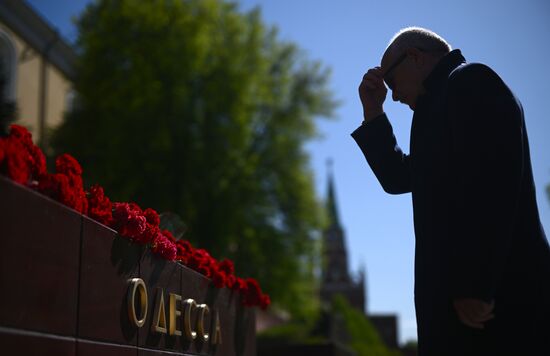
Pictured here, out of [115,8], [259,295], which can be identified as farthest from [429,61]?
[115,8]

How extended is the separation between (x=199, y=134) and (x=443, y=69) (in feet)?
68.4

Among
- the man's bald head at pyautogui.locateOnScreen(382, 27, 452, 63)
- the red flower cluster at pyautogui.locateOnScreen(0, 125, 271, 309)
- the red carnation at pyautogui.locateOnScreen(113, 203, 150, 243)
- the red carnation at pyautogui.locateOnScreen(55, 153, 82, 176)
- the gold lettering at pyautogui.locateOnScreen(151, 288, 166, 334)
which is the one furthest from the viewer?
the gold lettering at pyautogui.locateOnScreen(151, 288, 166, 334)

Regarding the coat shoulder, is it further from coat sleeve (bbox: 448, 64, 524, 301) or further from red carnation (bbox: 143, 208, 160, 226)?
red carnation (bbox: 143, 208, 160, 226)

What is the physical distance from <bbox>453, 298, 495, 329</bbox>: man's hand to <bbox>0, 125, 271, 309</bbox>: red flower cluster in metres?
1.85

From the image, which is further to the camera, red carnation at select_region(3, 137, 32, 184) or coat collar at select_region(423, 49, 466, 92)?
coat collar at select_region(423, 49, 466, 92)

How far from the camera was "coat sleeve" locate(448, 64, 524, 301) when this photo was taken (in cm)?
284

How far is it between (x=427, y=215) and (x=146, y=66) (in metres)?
21.0

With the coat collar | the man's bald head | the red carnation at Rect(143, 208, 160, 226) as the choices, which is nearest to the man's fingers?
the coat collar

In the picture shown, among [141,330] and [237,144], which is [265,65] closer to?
[237,144]

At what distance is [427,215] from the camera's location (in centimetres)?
316

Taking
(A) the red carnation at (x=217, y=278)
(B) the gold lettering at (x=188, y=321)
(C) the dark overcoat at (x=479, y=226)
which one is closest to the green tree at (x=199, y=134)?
(A) the red carnation at (x=217, y=278)

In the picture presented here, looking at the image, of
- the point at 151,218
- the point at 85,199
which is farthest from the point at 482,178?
the point at 151,218

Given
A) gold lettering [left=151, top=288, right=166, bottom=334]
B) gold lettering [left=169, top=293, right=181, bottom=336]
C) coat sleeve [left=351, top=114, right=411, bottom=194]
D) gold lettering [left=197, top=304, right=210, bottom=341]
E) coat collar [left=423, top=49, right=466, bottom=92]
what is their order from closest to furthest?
coat collar [left=423, top=49, right=466, bottom=92], coat sleeve [left=351, top=114, right=411, bottom=194], gold lettering [left=151, top=288, right=166, bottom=334], gold lettering [left=169, top=293, right=181, bottom=336], gold lettering [left=197, top=304, right=210, bottom=341]

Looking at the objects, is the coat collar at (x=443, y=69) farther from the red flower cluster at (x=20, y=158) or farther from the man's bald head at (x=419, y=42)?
the red flower cluster at (x=20, y=158)
